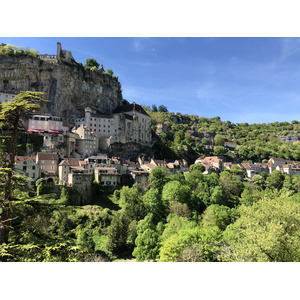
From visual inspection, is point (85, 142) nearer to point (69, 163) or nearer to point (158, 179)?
point (69, 163)

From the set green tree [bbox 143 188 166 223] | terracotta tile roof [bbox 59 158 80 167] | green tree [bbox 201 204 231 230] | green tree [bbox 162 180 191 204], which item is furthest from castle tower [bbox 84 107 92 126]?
green tree [bbox 201 204 231 230]

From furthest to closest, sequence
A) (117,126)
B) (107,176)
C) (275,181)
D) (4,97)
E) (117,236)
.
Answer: (275,181)
(117,126)
(4,97)
(107,176)
(117,236)

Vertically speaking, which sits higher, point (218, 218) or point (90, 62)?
point (90, 62)

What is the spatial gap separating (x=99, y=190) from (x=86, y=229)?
8.62 meters

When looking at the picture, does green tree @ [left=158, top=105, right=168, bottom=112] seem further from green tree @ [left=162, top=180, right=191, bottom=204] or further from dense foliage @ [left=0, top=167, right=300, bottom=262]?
green tree @ [left=162, top=180, right=191, bottom=204]

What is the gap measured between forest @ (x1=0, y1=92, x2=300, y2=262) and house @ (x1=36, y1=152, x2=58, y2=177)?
4.25 metres

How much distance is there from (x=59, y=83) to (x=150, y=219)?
37.7 metres

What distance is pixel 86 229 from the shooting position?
25.6 m

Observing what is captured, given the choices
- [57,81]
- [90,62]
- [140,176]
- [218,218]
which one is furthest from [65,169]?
[90,62]

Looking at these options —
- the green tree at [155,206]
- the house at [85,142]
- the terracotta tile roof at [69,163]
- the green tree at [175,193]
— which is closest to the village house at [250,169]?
the green tree at [175,193]

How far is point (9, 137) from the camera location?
23.4ft

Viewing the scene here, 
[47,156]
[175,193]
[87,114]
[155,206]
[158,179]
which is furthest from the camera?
[87,114]

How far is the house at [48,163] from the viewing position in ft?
110

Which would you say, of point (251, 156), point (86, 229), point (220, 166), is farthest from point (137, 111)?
point (251, 156)
